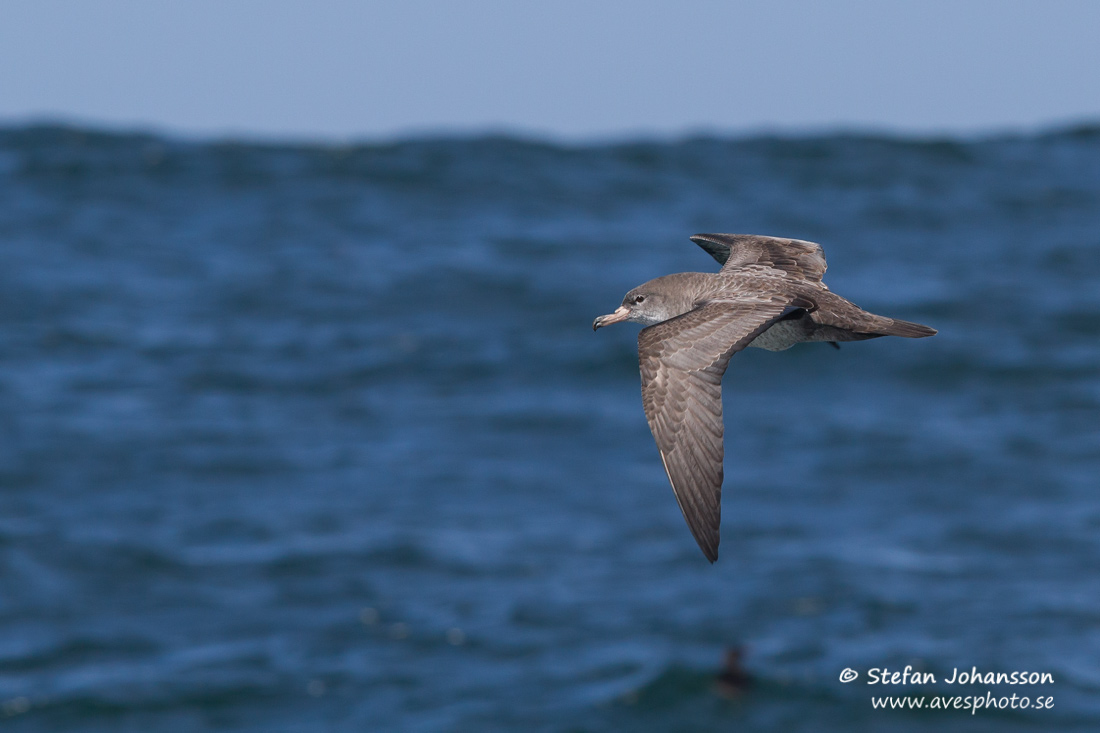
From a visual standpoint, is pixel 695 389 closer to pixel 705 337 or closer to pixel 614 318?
pixel 705 337

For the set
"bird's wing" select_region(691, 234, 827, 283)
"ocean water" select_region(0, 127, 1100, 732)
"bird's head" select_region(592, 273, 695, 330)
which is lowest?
"ocean water" select_region(0, 127, 1100, 732)

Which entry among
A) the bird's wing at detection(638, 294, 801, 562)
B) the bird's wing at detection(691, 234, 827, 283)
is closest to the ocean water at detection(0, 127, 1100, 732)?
the bird's wing at detection(691, 234, 827, 283)

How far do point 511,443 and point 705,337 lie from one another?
69437mm

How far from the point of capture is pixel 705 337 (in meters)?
7.18

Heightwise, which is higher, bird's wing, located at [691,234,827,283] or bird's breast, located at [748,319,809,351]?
bird's wing, located at [691,234,827,283]

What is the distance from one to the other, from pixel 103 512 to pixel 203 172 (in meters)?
37.3

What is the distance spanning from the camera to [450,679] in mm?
48719

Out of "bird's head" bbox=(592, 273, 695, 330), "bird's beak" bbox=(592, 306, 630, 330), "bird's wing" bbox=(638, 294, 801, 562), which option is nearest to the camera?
"bird's wing" bbox=(638, 294, 801, 562)

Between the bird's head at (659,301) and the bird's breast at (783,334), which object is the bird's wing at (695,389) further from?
the bird's head at (659,301)

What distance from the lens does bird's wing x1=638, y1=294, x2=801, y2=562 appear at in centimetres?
680

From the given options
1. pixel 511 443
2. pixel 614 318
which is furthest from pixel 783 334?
pixel 511 443

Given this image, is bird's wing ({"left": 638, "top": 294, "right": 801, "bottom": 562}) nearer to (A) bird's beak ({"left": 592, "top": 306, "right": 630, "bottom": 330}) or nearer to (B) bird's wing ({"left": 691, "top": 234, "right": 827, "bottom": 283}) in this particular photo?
(A) bird's beak ({"left": 592, "top": 306, "right": 630, "bottom": 330})

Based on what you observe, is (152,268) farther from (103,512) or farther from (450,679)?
(450,679)

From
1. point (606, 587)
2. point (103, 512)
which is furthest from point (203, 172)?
point (606, 587)
